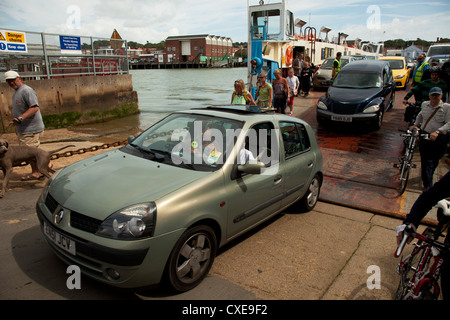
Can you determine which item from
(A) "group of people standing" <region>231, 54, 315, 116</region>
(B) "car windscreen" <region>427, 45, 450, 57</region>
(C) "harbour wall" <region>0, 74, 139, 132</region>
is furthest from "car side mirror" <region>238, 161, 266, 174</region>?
(B) "car windscreen" <region>427, 45, 450, 57</region>

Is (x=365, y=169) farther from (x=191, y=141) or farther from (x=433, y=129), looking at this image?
(x=191, y=141)

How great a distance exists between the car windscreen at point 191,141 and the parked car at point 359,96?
6.42m

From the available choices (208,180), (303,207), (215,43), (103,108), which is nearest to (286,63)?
(103,108)

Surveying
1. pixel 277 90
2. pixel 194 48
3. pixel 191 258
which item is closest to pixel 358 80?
pixel 277 90

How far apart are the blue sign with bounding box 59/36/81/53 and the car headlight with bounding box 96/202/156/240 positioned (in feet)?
38.8

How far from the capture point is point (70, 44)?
41.4 ft

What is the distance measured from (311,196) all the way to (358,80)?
6.82 m

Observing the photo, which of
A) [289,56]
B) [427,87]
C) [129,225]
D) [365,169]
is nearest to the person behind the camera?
[129,225]

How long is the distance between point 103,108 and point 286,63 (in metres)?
8.44

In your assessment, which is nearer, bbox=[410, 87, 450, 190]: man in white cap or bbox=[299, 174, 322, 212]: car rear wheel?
bbox=[299, 174, 322, 212]: car rear wheel

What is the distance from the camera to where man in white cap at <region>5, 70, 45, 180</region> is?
542cm

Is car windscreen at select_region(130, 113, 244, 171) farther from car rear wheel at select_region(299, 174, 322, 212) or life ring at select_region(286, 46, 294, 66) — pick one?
life ring at select_region(286, 46, 294, 66)

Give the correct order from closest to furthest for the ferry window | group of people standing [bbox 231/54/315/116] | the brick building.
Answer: group of people standing [bbox 231/54/315/116]
the ferry window
the brick building

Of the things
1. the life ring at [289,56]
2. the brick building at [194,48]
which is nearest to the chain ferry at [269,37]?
the life ring at [289,56]
